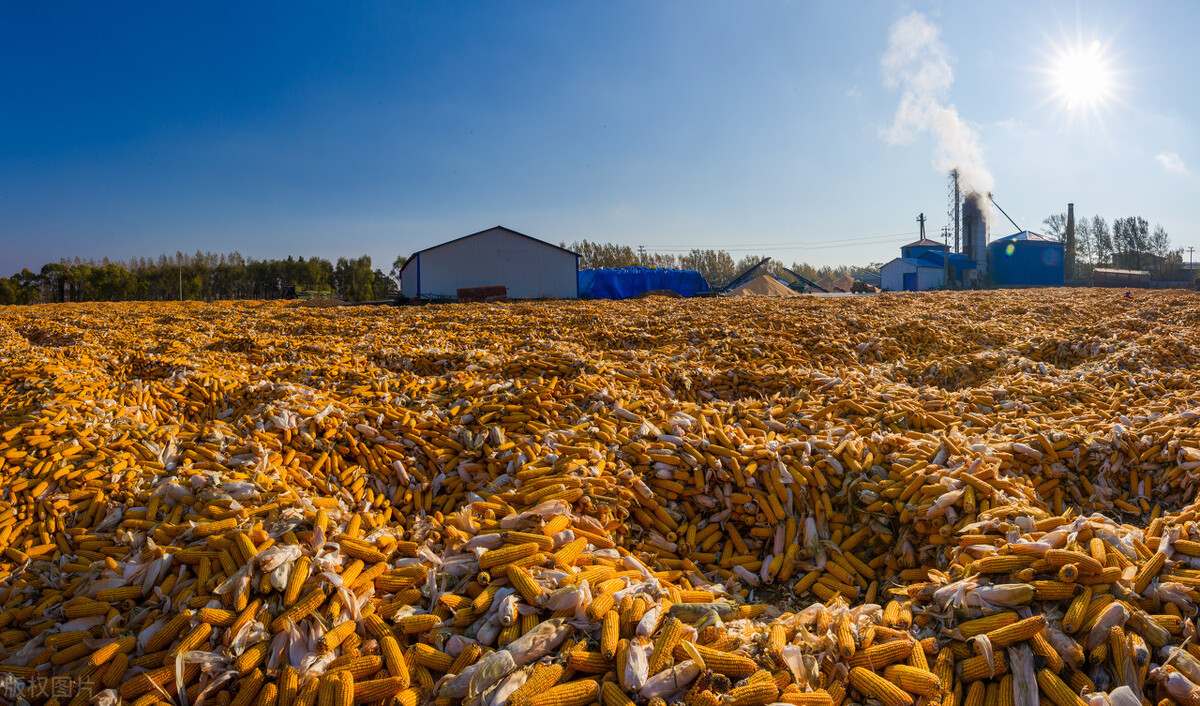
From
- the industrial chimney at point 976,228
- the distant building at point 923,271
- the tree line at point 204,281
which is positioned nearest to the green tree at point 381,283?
the tree line at point 204,281

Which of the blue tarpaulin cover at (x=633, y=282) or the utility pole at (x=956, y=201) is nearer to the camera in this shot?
the blue tarpaulin cover at (x=633, y=282)

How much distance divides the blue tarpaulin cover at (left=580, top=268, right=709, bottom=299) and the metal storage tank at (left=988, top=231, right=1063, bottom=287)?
3660cm

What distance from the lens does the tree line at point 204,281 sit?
48403 mm

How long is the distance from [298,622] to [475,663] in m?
0.82

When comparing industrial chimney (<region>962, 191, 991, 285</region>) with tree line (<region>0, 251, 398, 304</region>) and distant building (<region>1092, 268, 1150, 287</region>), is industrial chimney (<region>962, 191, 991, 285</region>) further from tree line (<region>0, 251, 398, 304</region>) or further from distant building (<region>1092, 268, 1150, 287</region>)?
tree line (<region>0, 251, 398, 304</region>)

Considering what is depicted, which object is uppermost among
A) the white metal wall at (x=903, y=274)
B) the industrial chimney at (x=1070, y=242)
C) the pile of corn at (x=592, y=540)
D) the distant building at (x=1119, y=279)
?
the industrial chimney at (x=1070, y=242)

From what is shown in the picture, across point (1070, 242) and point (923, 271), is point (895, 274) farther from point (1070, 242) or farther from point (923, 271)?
point (1070, 242)

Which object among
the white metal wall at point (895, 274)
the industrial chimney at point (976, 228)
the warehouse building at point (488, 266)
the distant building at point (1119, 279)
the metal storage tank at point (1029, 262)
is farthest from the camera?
the industrial chimney at point (976, 228)

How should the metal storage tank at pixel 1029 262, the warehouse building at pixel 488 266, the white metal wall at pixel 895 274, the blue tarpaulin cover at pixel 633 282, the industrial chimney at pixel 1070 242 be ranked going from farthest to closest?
the industrial chimney at pixel 1070 242
the white metal wall at pixel 895 274
the metal storage tank at pixel 1029 262
the blue tarpaulin cover at pixel 633 282
the warehouse building at pixel 488 266

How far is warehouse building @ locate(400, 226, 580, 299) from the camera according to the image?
120 ft

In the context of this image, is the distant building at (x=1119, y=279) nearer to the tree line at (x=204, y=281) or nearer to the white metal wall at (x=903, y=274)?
the white metal wall at (x=903, y=274)

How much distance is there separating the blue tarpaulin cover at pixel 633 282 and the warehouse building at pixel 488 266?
10.8 ft

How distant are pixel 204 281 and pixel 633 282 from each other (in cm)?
5209

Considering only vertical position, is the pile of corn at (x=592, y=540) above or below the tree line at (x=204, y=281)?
below
